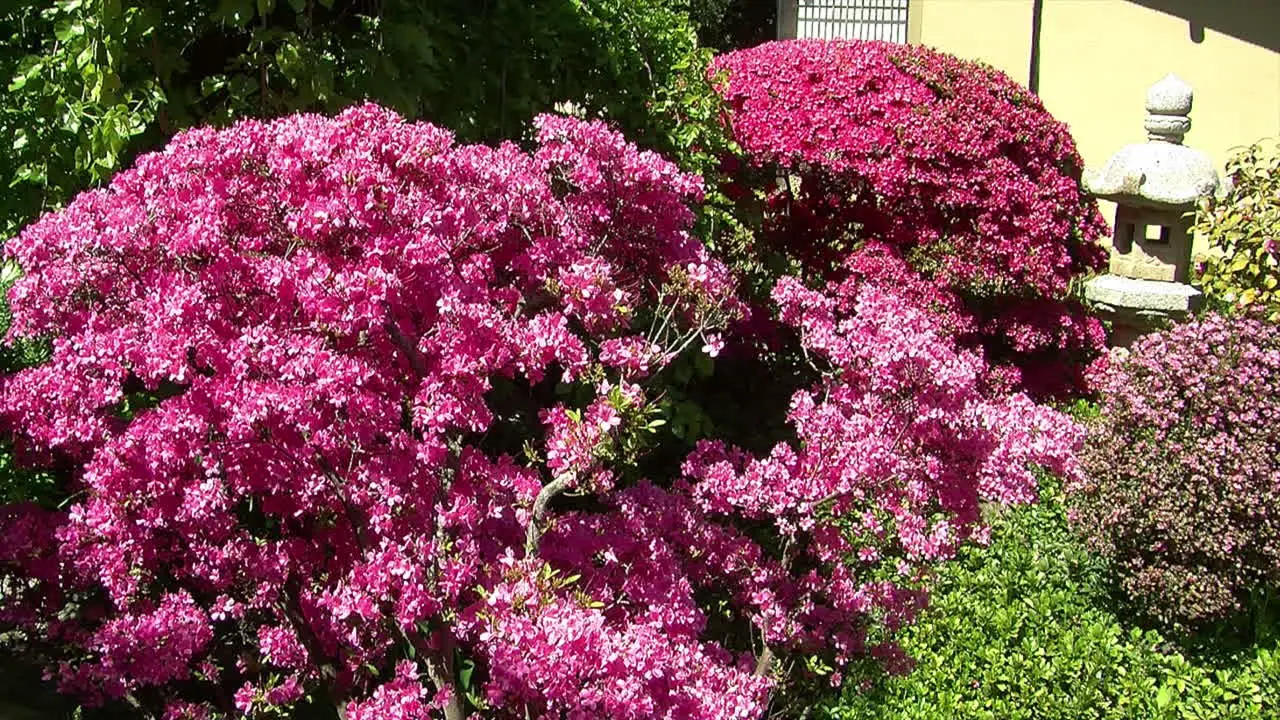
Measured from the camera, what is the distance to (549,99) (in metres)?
4.54

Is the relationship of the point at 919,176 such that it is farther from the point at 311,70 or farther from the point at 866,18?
the point at 866,18

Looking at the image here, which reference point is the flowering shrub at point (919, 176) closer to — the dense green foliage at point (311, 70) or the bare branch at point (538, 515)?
the dense green foliage at point (311, 70)

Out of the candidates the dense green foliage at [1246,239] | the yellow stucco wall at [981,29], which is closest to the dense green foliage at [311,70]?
the dense green foliage at [1246,239]

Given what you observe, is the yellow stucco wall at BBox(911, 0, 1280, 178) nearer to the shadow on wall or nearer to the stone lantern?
the shadow on wall

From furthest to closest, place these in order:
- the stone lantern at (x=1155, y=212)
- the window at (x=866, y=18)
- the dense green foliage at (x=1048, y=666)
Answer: the window at (x=866, y=18)
the stone lantern at (x=1155, y=212)
the dense green foliage at (x=1048, y=666)

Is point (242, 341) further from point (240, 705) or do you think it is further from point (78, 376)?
point (240, 705)

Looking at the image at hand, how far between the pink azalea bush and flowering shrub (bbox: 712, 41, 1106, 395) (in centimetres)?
250

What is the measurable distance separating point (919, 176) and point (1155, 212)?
1701 mm

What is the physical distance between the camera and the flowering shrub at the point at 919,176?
5.69m

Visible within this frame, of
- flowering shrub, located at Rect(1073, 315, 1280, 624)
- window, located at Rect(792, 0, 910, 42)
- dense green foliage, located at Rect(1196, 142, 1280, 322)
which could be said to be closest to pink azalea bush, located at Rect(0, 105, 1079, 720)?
flowering shrub, located at Rect(1073, 315, 1280, 624)

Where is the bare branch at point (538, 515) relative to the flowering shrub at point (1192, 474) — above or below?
above

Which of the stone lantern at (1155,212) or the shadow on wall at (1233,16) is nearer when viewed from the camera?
the stone lantern at (1155,212)

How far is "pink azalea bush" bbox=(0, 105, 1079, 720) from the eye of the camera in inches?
101

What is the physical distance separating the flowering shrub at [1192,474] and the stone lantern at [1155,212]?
1.84 meters
